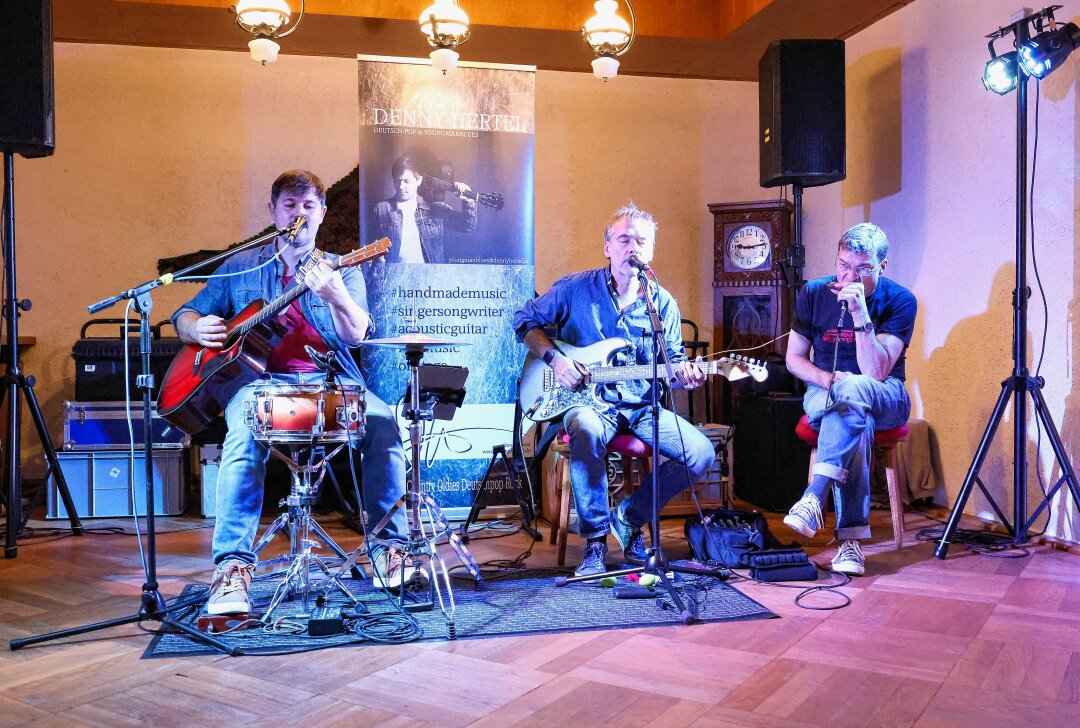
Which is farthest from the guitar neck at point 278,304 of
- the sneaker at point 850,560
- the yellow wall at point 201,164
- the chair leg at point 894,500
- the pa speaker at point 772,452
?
the yellow wall at point 201,164

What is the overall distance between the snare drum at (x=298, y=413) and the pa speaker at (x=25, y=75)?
6.34 ft

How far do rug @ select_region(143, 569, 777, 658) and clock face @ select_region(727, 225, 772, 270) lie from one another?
8.52 feet

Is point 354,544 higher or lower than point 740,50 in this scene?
lower

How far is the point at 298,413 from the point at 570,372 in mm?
1033

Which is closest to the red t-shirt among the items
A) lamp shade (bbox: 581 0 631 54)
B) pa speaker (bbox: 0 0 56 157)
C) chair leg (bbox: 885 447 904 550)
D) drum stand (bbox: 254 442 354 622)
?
drum stand (bbox: 254 442 354 622)

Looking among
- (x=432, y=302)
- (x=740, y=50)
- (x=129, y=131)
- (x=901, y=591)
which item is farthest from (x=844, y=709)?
(x=129, y=131)

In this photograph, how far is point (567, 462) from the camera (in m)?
3.62

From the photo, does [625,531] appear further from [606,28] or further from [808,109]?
[606,28]

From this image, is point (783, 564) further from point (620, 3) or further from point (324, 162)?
point (324, 162)

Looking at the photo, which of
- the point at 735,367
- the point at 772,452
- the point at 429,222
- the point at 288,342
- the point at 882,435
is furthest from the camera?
the point at 772,452

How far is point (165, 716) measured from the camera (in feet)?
6.73

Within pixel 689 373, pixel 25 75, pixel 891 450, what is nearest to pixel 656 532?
pixel 689 373

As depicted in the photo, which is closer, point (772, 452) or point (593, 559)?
point (593, 559)

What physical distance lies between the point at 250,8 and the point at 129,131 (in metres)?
1.57
